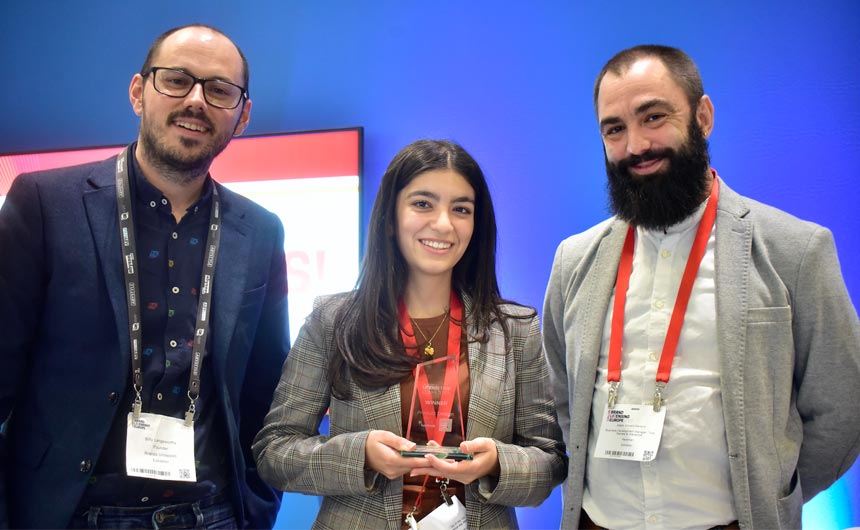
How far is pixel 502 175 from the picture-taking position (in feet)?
12.0

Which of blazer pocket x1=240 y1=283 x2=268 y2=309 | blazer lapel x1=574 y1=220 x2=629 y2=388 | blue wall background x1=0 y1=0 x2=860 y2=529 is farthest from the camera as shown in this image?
blue wall background x1=0 y1=0 x2=860 y2=529

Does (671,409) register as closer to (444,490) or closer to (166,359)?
(444,490)

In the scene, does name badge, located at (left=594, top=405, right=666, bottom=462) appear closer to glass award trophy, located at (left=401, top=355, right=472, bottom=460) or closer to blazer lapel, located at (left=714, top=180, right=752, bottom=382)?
blazer lapel, located at (left=714, top=180, right=752, bottom=382)

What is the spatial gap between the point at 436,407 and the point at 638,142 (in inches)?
36.8

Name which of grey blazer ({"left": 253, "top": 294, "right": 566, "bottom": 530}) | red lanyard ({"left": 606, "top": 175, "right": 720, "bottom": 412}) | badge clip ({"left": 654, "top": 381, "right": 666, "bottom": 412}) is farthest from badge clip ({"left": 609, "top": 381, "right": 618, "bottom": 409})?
grey blazer ({"left": 253, "top": 294, "right": 566, "bottom": 530})

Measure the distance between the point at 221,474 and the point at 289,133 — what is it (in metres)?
2.27

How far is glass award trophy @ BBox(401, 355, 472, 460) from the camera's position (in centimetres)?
183

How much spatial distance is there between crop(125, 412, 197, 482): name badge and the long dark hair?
0.43m

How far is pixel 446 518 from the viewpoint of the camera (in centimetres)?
176

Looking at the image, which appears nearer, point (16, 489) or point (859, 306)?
point (16, 489)

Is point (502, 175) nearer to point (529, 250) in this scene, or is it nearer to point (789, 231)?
point (529, 250)

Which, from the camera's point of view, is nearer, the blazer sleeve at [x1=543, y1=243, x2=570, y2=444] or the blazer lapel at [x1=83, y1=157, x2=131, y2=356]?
the blazer lapel at [x1=83, y1=157, x2=131, y2=356]

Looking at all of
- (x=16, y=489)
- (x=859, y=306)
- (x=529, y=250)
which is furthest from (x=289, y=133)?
(x=859, y=306)

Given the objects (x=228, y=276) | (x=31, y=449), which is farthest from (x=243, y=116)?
(x=31, y=449)
